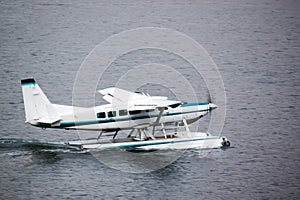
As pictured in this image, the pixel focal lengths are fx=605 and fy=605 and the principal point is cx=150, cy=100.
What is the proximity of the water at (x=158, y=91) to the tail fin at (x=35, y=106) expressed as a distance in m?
2.40

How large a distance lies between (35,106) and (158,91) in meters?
18.7

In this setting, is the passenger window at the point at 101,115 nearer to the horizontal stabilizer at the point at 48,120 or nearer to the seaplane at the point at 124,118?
the seaplane at the point at 124,118

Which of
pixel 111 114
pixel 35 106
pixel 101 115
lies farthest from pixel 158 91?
pixel 35 106

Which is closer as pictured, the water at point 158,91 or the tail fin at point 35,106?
the water at point 158,91

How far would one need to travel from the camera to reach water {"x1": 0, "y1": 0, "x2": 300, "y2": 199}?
118ft

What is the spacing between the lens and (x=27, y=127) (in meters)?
44.7

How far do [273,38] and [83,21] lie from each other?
1012 inches

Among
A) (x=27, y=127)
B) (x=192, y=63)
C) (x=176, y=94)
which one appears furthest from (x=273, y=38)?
(x=27, y=127)

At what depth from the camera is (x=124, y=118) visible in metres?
39.5

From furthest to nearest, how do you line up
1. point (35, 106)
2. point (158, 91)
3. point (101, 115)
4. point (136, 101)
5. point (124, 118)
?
point (158, 91) → point (136, 101) → point (124, 118) → point (101, 115) → point (35, 106)

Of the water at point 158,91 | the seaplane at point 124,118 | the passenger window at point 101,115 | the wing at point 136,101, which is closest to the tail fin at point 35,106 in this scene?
the seaplane at point 124,118

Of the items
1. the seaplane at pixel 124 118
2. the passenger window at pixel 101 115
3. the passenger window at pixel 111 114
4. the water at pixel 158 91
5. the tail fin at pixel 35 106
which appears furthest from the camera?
the passenger window at pixel 111 114

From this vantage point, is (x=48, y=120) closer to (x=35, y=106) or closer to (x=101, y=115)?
(x=35, y=106)

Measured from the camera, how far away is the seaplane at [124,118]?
3825 centimetres
